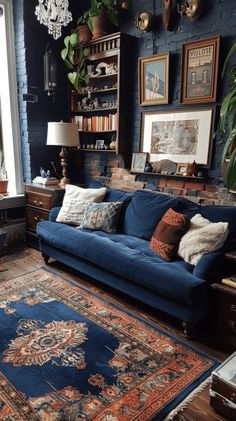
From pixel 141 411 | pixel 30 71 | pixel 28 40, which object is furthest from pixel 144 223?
pixel 28 40

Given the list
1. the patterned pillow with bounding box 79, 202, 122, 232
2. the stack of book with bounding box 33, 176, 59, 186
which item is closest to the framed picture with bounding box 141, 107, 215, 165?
the patterned pillow with bounding box 79, 202, 122, 232

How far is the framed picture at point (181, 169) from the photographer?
117 inches

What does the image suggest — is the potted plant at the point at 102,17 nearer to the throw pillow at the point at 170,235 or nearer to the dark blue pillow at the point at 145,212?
the dark blue pillow at the point at 145,212

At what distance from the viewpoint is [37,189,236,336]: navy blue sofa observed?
2066 mm

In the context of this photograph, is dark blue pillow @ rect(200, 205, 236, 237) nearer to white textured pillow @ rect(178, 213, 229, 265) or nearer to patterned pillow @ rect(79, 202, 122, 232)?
white textured pillow @ rect(178, 213, 229, 265)

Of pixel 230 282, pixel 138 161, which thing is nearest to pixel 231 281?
pixel 230 282

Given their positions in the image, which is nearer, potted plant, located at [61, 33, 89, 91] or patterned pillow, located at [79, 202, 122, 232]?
patterned pillow, located at [79, 202, 122, 232]

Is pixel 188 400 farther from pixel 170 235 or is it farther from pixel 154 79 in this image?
pixel 154 79

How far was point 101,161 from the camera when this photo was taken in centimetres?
388

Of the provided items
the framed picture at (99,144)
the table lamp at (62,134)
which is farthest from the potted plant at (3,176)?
the framed picture at (99,144)

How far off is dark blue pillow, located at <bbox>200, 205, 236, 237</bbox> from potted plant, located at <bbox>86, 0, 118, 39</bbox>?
2240 millimetres

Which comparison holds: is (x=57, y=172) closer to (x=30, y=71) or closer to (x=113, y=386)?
(x=30, y=71)

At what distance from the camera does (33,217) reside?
12.4 feet

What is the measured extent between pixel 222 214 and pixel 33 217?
2.26 m
